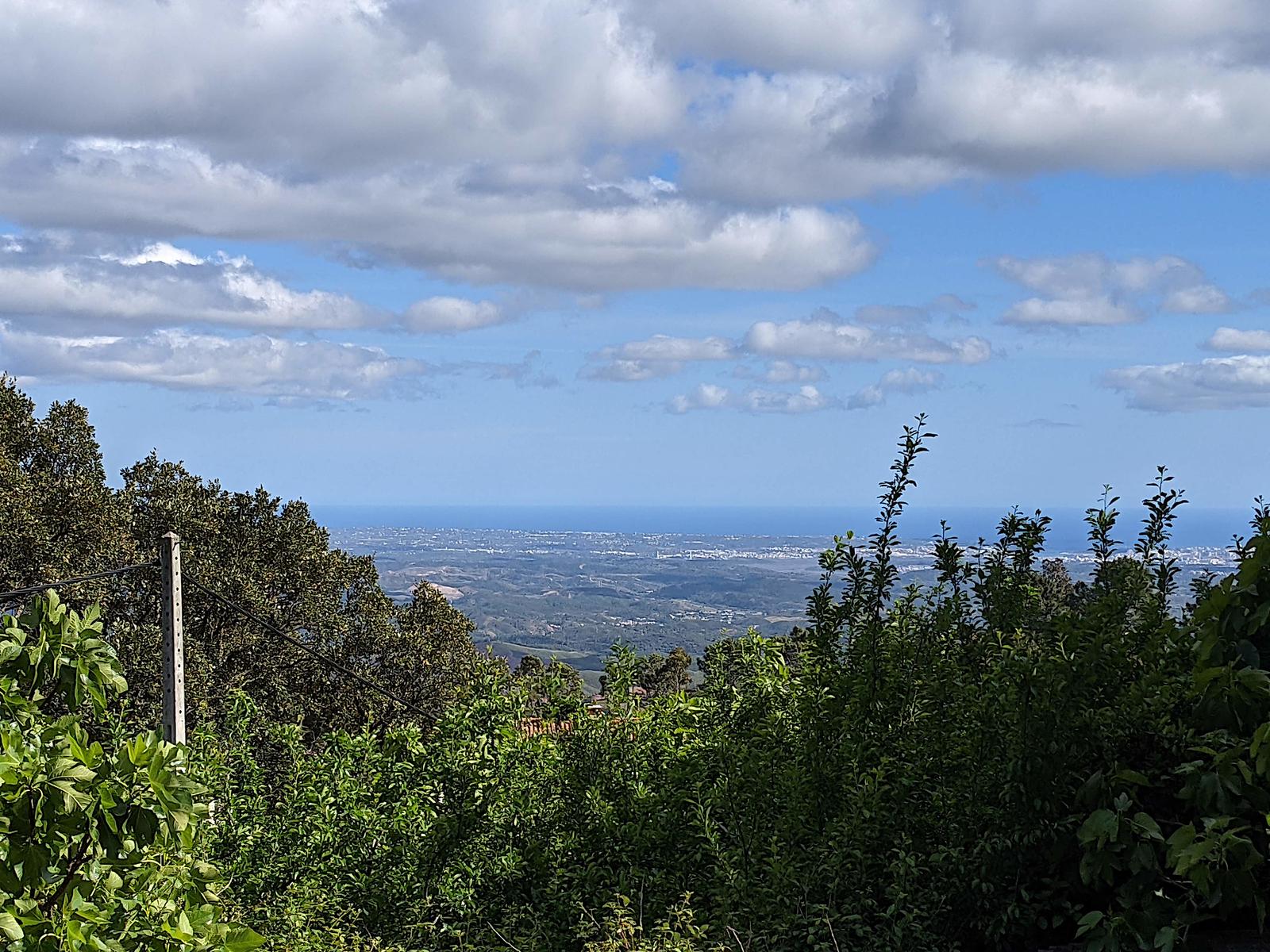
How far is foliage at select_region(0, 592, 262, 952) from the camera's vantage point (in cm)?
259

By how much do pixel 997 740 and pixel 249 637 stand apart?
17626 mm

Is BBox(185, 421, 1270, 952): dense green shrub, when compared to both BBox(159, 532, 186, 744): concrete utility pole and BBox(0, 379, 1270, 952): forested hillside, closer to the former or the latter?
BBox(0, 379, 1270, 952): forested hillside

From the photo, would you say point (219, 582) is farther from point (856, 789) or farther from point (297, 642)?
point (856, 789)

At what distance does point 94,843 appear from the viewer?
274 centimetres

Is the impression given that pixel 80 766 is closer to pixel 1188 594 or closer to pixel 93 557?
pixel 1188 594

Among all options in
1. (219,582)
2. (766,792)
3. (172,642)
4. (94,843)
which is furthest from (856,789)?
(219,582)

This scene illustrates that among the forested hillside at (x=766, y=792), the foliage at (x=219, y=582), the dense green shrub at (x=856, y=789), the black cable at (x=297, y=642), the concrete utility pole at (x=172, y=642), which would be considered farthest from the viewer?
the foliage at (x=219, y=582)

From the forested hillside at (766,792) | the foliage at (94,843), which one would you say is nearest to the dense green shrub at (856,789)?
the forested hillside at (766,792)

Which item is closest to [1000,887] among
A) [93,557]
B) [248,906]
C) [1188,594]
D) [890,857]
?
[890,857]

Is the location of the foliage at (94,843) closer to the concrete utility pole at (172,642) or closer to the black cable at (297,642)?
the black cable at (297,642)

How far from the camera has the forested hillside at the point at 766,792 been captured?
9.57 feet

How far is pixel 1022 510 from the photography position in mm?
5672

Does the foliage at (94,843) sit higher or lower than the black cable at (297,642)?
higher

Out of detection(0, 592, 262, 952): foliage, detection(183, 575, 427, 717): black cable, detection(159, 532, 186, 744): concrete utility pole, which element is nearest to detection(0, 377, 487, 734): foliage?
detection(183, 575, 427, 717): black cable
